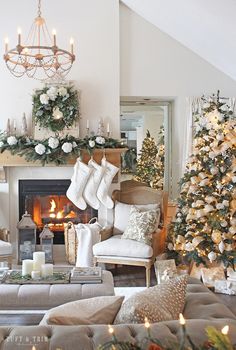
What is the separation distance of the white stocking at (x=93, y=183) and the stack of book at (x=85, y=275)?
6.55ft

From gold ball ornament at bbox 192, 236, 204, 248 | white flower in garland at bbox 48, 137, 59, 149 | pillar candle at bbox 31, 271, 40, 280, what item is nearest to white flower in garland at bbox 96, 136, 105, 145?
white flower in garland at bbox 48, 137, 59, 149

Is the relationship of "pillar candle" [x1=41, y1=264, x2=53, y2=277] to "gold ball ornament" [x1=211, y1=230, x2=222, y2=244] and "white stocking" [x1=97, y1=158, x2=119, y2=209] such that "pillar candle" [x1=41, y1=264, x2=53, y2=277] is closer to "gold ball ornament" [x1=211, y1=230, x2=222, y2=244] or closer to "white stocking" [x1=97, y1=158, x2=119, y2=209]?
"gold ball ornament" [x1=211, y1=230, x2=222, y2=244]

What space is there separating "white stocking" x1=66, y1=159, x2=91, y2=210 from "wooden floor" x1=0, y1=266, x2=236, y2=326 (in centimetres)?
96

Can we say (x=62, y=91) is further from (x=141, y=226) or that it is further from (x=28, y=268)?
(x=28, y=268)

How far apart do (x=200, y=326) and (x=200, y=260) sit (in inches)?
127

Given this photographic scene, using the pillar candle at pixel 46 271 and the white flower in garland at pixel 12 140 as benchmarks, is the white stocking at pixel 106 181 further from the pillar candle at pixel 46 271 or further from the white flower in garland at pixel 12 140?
the pillar candle at pixel 46 271

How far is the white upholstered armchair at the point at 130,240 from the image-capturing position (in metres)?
5.01

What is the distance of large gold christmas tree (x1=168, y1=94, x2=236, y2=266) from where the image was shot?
4.81m

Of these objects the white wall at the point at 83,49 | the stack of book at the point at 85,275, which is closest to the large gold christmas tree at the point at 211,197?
the white wall at the point at 83,49

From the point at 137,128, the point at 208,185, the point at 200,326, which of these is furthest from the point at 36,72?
the point at 200,326

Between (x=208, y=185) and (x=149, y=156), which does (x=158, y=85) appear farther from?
(x=208, y=185)

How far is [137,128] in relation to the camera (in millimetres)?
6516

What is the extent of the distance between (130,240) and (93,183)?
3.20ft

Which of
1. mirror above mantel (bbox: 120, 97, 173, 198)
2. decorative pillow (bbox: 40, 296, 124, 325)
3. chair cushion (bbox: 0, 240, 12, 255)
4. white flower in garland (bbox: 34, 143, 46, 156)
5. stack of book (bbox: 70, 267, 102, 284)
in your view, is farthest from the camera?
mirror above mantel (bbox: 120, 97, 173, 198)
